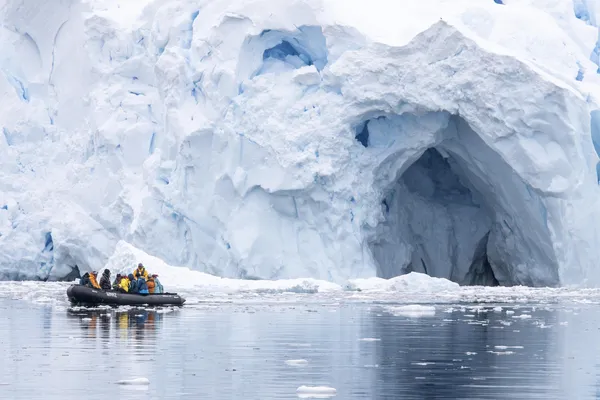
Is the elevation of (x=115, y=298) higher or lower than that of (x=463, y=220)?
lower

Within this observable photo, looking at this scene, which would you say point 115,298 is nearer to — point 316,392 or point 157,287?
point 157,287

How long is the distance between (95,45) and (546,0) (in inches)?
445

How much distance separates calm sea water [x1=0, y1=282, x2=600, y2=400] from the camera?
346 inches

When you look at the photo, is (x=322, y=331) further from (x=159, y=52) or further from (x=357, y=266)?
(x=159, y=52)

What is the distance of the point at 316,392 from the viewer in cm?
846

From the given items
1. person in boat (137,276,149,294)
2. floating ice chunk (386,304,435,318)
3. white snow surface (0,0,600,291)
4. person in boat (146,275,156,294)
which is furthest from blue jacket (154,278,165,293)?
floating ice chunk (386,304,435,318)

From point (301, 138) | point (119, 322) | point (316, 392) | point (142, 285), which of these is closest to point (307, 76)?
point (301, 138)

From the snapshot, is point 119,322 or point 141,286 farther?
point 141,286

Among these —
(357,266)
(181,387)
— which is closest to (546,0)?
(357,266)

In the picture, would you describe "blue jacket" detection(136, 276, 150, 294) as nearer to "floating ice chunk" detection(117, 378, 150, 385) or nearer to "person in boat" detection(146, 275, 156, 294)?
"person in boat" detection(146, 275, 156, 294)

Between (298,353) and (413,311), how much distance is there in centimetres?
658

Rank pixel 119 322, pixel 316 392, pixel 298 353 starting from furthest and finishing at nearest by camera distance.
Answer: pixel 119 322 → pixel 298 353 → pixel 316 392

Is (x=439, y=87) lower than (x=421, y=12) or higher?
lower

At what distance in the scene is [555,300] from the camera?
850 inches
